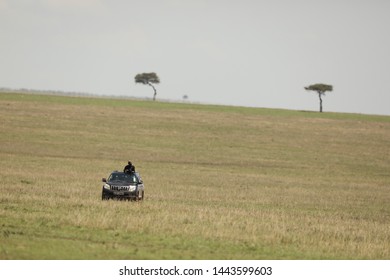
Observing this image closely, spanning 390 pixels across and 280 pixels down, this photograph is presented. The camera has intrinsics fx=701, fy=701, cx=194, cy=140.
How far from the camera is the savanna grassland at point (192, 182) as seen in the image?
61.5 feet

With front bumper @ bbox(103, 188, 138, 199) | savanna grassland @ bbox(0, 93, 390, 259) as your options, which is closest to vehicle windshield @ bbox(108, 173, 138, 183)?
front bumper @ bbox(103, 188, 138, 199)

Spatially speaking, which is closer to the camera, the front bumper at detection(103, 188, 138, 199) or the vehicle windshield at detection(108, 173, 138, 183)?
the front bumper at detection(103, 188, 138, 199)

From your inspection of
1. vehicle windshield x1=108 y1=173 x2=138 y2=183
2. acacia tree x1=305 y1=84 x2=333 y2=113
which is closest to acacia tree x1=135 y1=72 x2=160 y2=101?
acacia tree x1=305 y1=84 x2=333 y2=113

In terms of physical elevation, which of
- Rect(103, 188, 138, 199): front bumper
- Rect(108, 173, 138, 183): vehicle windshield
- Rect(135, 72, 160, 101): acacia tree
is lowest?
Rect(103, 188, 138, 199): front bumper

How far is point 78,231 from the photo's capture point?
63.5 ft

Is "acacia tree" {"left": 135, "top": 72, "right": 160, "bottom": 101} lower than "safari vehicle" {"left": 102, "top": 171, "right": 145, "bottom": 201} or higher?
higher

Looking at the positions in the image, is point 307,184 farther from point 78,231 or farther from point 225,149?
point 78,231

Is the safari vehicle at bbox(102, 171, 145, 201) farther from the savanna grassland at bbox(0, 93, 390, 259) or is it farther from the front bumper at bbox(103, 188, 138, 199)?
the savanna grassland at bbox(0, 93, 390, 259)

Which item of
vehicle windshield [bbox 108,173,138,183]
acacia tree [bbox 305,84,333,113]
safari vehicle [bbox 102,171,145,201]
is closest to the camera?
safari vehicle [bbox 102,171,145,201]

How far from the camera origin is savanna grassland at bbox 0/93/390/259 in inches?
738

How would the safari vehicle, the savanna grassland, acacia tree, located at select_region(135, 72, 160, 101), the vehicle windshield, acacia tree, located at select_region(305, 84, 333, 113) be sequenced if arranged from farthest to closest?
acacia tree, located at select_region(135, 72, 160, 101) < acacia tree, located at select_region(305, 84, 333, 113) < the vehicle windshield < the safari vehicle < the savanna grassland

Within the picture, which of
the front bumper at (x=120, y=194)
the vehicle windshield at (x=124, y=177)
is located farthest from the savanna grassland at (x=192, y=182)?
the vehicle windshield at (x=124, y=177)

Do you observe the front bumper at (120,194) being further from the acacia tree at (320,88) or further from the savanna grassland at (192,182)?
the acacia tree at (320,88)

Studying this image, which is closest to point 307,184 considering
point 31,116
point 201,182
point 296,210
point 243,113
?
point 201,182
